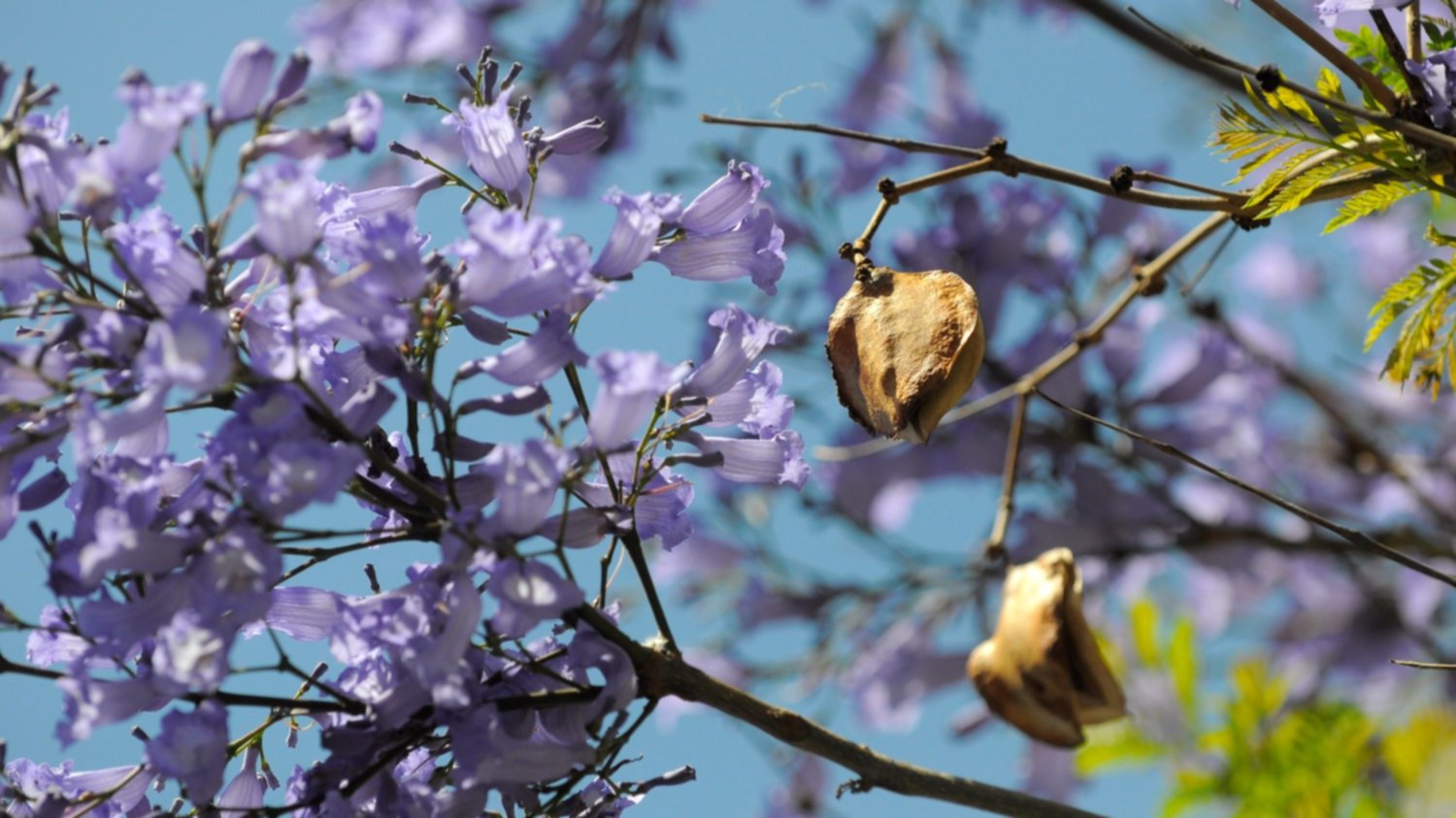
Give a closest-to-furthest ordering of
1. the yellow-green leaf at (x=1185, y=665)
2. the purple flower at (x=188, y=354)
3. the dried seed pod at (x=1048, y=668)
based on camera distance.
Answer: the purple flower at (x=188, y=354)
the dried seed pod at (x=1048, y=668)
the yellow-green leaf at (x=1185, y=665)

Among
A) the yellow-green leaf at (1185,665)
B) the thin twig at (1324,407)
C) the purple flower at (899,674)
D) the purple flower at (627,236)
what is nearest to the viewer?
the purple flower at (627,236)

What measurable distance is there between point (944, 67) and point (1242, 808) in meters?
1.40

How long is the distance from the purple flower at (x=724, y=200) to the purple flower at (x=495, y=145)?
8cm

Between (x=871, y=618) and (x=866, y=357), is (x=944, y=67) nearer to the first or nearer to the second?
(x=871, y=618)

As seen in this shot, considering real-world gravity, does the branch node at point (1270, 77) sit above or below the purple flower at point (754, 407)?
below

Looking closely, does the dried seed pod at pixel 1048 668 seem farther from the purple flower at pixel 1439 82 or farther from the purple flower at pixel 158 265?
the purple flower at pixel 158 265

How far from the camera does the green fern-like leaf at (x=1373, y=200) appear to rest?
61cm

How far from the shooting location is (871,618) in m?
1.59

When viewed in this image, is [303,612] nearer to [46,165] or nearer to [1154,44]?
[46,165]

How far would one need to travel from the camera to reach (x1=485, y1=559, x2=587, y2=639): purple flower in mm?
515

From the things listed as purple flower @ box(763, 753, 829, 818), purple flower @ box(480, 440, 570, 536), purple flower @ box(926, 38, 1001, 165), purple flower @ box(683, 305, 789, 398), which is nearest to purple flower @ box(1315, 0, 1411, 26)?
purple flower @ box(683, 305, 789, 398)

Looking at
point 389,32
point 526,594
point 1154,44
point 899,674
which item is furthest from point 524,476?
point 389,32

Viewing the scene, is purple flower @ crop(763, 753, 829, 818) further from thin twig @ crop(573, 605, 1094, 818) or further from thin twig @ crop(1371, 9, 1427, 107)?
thin twig @ crop(1371, 9, 1427, 107)

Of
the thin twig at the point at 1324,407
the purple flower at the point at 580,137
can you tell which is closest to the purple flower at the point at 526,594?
the purple flower at the point at 580,137
